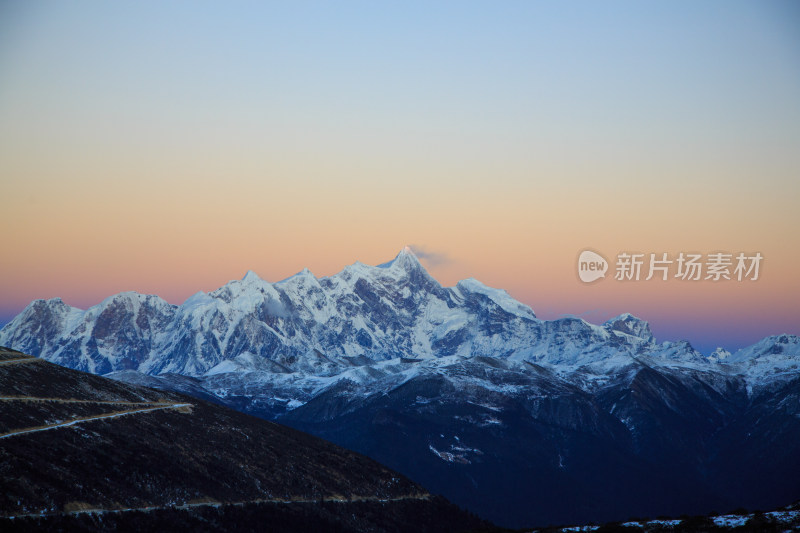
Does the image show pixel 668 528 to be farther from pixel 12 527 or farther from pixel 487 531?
pixel 12 527

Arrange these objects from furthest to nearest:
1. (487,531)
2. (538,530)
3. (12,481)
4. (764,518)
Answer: (12,481) < (487,531) < (538,530) < (764,518)

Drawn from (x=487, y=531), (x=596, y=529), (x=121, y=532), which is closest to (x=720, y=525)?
(x=596, y=529)

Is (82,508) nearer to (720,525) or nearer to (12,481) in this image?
(12,481)

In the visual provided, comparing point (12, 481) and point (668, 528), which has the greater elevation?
point (668, 528)

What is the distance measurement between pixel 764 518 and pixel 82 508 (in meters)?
128

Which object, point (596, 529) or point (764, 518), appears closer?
point (764, 518)

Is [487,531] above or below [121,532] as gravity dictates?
above

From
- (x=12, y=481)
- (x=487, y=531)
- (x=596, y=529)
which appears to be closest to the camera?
(x=596, y=529)

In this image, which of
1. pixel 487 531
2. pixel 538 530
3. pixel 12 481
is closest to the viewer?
pixel 538 530

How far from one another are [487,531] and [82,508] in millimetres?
81605

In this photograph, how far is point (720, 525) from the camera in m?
134

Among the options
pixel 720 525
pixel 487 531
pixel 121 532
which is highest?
pixel 720 525

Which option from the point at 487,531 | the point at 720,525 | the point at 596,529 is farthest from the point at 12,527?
the point at 720,525

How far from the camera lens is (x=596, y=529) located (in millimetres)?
144250
